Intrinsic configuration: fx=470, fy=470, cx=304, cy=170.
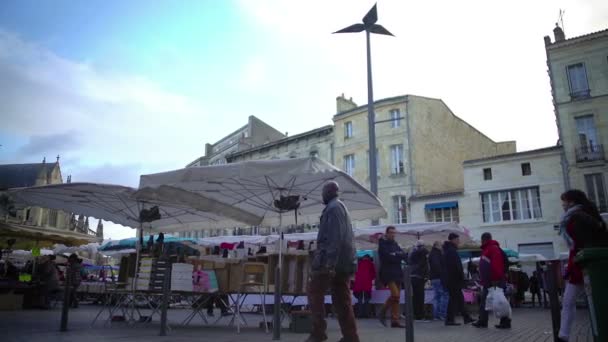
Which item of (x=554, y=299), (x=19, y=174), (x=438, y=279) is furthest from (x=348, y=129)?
(x=19, y=174)

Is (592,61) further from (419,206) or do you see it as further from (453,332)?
(453,332)

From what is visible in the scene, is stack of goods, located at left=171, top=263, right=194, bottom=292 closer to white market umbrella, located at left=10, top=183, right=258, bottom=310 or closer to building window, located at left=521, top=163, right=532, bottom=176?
white market umbrella, located at left=10, top=183, right=258, bottom=310

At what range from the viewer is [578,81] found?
29578mm

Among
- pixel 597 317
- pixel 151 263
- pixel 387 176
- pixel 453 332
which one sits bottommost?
pixel 453 332

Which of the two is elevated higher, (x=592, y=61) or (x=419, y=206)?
(x=592, y=61)

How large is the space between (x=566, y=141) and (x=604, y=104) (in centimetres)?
306

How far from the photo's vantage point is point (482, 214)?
30.0 metres

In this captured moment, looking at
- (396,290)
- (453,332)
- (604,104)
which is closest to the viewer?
(453,332)

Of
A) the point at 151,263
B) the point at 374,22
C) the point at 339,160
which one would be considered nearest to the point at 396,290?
the point at 151,263

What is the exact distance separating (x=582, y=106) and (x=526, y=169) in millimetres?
5071

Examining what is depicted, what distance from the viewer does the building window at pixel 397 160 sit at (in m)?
34.5

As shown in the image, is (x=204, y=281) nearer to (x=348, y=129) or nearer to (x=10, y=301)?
(x=10, y=301)

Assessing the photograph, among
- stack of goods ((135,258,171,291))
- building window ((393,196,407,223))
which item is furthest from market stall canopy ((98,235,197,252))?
building window ((393,196,407,223))

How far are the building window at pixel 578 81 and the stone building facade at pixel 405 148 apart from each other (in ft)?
Result: 32.2
